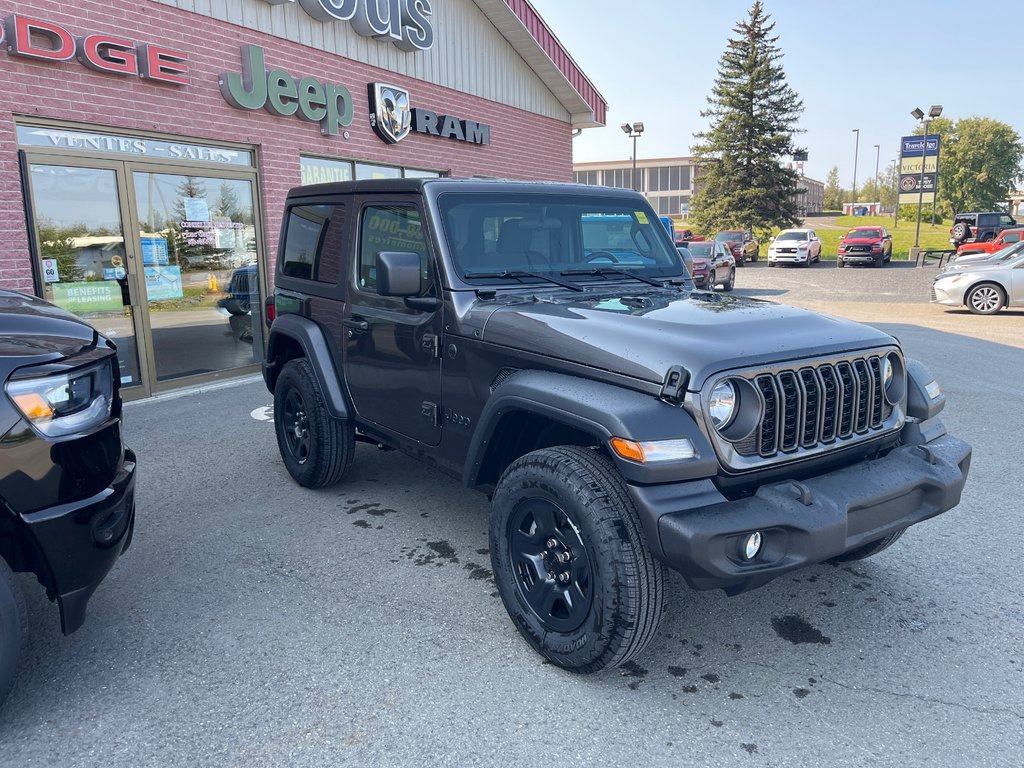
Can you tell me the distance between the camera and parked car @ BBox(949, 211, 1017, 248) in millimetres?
31453

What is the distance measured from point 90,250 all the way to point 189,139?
5.70 ft

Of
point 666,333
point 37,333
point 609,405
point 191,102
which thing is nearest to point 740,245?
point 191,102

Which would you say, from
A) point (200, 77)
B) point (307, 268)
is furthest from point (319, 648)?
point (200, 77)

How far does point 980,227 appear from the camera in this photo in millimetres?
32344

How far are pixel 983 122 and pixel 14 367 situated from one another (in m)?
103

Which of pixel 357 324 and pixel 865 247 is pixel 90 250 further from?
pixel 865 247

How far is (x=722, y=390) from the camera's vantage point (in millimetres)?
2730

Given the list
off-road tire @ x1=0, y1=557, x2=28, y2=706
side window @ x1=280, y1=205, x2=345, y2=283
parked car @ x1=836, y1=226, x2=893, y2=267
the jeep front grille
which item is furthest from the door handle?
parked car @ x1=836, y1=226, x2=893, y2=267

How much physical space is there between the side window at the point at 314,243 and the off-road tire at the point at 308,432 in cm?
61

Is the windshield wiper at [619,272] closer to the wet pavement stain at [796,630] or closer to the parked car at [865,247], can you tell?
the wet pavement stain at [796,630]

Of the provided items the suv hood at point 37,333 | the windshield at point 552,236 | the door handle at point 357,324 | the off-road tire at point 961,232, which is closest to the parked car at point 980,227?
the off-road tire at point 961,232

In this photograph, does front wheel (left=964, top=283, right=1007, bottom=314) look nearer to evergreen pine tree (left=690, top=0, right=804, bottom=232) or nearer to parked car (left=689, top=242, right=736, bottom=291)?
parked car (left=689, top=242, right=736, bottom=291)

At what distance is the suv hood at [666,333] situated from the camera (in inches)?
109

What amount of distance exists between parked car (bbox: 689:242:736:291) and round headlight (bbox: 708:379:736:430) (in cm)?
1680
